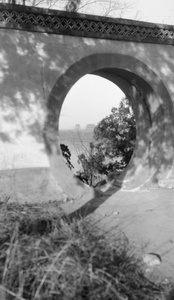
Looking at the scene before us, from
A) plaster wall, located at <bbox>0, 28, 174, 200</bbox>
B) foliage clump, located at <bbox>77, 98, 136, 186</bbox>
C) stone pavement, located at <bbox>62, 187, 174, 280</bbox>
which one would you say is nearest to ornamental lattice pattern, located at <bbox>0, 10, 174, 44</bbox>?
plaster wall, located at <bbox>0, 28, 174, 200</bbox>

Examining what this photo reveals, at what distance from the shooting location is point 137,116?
22.9ft

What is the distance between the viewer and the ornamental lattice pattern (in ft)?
16.3

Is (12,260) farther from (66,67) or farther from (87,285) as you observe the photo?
(66,67)

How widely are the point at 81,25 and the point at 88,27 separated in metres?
0.15

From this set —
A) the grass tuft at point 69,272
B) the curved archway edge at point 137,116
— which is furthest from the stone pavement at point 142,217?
the grass tuft at point 69,272

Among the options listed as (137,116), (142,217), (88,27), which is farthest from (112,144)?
(142,217)

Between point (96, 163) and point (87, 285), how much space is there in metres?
7.72

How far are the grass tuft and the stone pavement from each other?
0.55m

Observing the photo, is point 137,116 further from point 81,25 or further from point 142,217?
point 142,217

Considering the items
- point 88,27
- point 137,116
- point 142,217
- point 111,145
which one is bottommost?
point 142,217

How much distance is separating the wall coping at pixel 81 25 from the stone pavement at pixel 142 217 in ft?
10.3

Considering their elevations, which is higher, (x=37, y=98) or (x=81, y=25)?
(x=81, y=25)

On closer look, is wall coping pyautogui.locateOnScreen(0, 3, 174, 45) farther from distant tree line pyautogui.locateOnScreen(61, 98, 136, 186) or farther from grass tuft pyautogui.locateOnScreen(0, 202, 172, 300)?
grass tuft pyautogui.locateOnScreen(0, 202, 172, 300)

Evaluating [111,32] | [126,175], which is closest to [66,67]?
[111,32]
